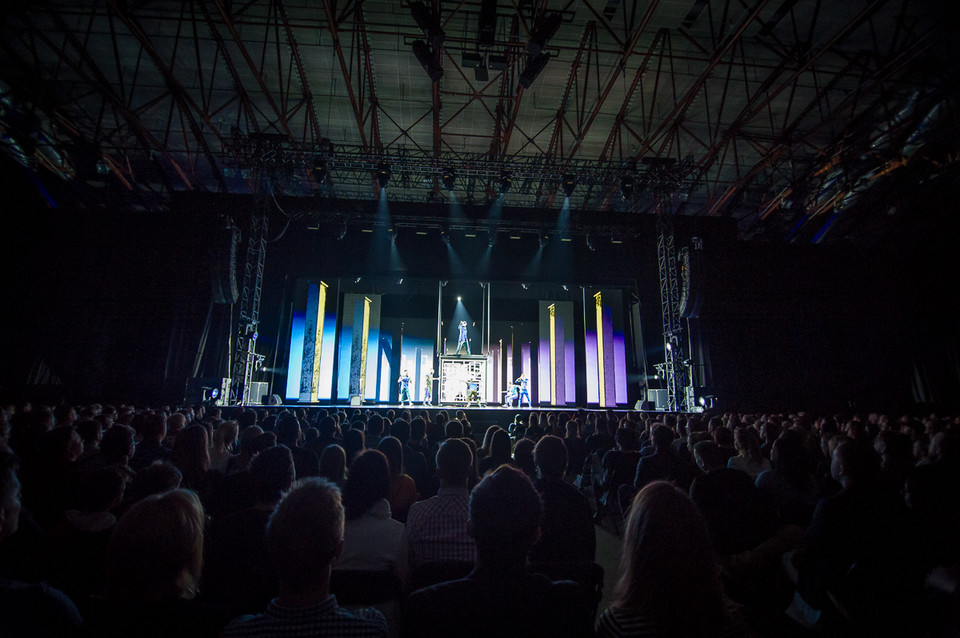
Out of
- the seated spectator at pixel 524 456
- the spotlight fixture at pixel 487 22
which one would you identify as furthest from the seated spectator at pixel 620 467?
the spotlight fixture at pixel 487 22

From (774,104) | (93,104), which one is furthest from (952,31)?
(93,104)

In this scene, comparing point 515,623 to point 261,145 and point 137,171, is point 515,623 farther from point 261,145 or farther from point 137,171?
point 137,171

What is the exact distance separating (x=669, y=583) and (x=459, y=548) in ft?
3.86

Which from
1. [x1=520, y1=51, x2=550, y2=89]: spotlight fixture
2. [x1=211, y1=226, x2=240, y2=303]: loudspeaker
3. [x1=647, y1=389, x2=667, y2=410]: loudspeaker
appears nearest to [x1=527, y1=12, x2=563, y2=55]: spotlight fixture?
[x1=520, y1=51, x2=550, y2=89]: spotlight fixture

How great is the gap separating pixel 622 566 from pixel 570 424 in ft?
17.8

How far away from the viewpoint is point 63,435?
331 cm

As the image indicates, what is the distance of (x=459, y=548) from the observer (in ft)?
7.23

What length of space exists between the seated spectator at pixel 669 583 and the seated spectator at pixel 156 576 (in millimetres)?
1065

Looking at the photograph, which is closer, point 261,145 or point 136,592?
point 136,592

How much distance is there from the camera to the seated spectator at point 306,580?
1.22 metres

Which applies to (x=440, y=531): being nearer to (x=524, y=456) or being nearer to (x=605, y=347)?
(x=524, y=456)

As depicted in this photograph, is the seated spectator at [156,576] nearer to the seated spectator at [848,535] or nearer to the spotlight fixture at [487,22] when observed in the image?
the seated spectator at [848,535]

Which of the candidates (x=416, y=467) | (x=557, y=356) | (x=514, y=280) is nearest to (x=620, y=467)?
(x=416, y=467)

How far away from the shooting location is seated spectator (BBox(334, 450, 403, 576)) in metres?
2.00
